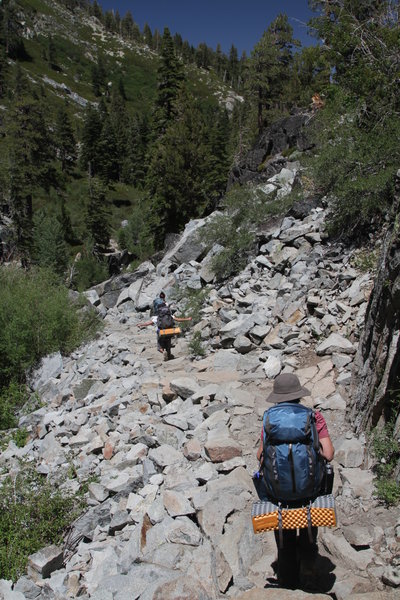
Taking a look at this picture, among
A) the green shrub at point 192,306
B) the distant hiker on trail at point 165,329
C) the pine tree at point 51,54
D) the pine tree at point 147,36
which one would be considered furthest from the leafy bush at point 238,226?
the pine tree at point 147,36

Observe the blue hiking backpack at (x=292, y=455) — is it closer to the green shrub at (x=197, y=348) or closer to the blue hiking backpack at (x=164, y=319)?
the green shrub at (x=197, y=348)

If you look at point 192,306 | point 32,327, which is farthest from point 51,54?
point 192,306

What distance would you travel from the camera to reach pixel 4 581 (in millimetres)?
4910

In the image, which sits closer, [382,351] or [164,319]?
[382,351]

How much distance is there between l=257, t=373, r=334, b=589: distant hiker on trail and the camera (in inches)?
117

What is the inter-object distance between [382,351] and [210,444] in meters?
2.44

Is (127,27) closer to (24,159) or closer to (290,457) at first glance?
(24,159)

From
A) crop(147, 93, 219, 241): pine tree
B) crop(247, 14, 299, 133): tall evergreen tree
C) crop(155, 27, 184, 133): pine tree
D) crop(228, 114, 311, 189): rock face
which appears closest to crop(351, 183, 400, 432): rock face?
crop(228, 114, 311, 189): rock face

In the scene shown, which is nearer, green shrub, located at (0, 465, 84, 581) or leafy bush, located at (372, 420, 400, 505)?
leafy bush, located at (372, 420, 400, 505)

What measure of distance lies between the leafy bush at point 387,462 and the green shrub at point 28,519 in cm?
387

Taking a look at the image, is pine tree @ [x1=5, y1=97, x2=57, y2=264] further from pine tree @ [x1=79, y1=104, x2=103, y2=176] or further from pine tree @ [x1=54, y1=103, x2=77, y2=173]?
pine tree @ [x1=54, y1=103, x2=77, y2=173]

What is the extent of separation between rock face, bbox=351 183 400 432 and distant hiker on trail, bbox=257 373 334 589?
1595 millimetres

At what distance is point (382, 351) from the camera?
16.0 ft

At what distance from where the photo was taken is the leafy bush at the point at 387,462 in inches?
153
